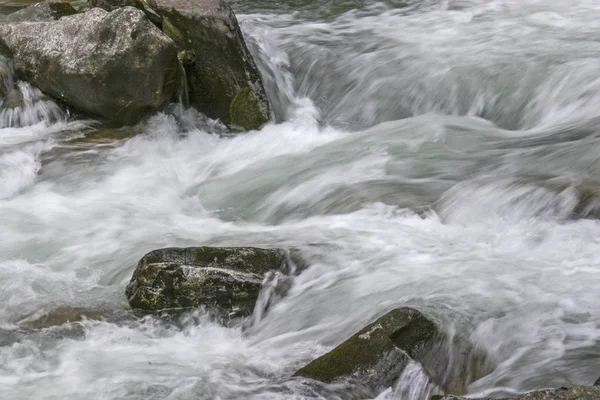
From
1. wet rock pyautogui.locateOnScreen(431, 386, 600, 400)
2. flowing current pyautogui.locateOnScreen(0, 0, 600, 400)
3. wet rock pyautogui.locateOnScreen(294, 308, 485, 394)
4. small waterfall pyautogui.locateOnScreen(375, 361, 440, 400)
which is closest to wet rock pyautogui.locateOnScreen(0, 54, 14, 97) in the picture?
flowing current pyautogui.locateOnScreen(0, 0, 600, 400)

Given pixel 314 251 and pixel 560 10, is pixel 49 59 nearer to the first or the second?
pixel 314 251

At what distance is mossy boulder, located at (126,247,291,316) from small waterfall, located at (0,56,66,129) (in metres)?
3.39

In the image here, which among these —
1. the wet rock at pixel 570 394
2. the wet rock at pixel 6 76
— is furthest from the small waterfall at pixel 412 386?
the wet rock at pixel 6 76

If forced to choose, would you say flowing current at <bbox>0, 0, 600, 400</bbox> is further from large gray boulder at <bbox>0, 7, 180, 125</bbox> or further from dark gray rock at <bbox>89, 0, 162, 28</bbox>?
dark gray rock at <bbox>89, 0, 162, 28</bbox>

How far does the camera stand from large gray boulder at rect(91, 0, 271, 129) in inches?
320

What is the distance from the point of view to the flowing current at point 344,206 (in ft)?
14.6

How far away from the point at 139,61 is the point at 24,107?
132 centimetres

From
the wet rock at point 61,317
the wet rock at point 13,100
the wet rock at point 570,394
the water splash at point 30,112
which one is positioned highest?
the wet rock at point 13,100

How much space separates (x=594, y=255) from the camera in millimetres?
5090

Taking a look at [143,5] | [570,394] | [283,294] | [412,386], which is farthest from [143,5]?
[570,394]

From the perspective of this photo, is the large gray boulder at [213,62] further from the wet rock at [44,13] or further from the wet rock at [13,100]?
the wet rock at [13,100]

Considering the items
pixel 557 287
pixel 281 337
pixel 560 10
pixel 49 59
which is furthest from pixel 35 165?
pixel 560 10

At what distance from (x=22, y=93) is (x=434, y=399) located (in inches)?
224

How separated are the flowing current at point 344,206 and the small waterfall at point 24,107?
0.04 m
